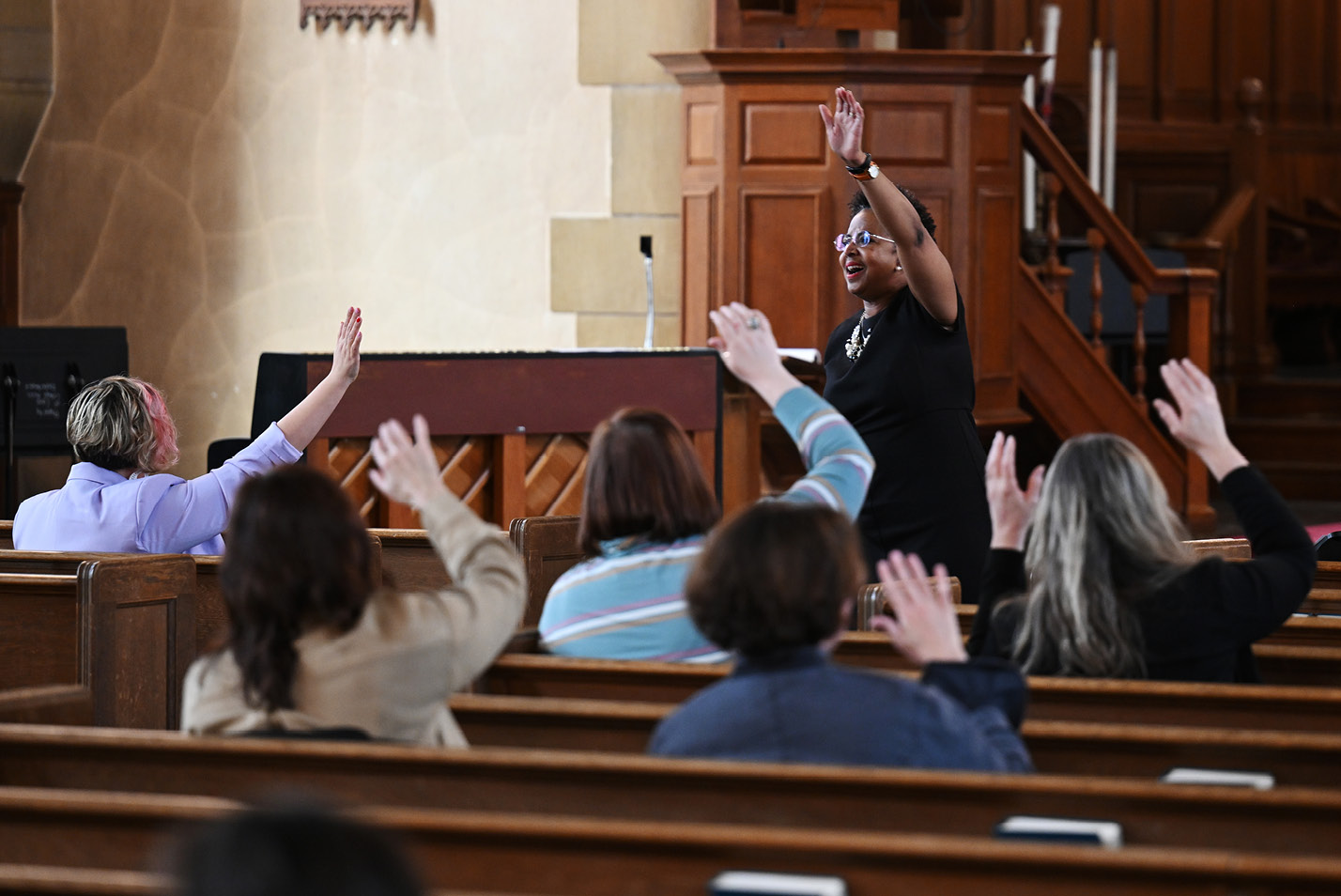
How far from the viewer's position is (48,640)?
323 centimetres

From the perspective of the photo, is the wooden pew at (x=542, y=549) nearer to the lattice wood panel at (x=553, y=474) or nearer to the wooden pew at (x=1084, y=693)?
the wooden pew at (x=1084, y=693)

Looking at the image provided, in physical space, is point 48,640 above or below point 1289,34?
below

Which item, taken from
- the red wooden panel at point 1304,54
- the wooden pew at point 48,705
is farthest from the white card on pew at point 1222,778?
the red wooden panel at point 1304,54

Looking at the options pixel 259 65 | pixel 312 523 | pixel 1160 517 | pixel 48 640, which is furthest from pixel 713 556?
pixel 259 65

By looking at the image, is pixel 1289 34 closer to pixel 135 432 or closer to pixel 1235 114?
pixel 1235 114

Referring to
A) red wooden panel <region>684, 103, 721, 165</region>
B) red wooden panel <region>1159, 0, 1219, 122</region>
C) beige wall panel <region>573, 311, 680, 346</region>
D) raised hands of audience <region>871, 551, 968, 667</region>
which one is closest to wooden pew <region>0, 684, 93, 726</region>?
raised hands of audience <region>871, 551, 968, 667</region>

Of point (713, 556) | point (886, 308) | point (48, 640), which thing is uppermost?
point (886, 308)

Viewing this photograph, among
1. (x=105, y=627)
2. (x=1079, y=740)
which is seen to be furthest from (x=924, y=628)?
(x=105, y=627)

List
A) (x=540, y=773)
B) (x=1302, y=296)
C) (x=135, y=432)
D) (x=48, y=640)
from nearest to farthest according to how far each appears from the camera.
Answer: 1. (x=540, y=773)
2. (x=48, y=640)
3. (x=135, y=432)
4. (x=1302, y=296)

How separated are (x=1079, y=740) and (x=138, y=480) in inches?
89.1

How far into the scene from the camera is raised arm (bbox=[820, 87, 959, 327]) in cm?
353

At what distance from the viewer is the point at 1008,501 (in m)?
2.52

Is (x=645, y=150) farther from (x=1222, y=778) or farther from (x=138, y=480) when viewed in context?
(x=1222, y=778)

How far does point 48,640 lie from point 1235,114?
832cm
